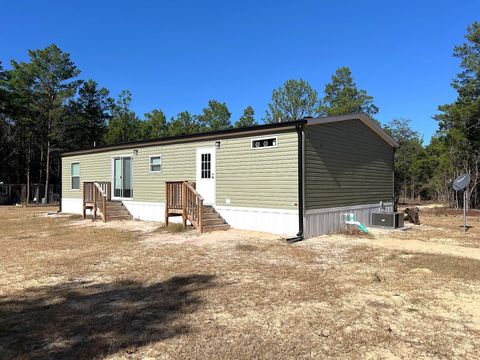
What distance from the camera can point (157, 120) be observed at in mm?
41344

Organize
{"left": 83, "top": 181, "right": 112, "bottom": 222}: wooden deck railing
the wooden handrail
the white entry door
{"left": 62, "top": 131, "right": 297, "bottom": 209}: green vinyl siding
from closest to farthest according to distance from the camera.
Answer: {"left": 62, "top": 131, "right": 297, "bottom": 209}: green vinyl siding, the white entry door, the wooden handrail, {"left": 83, "top": 181, "right": 112, "bottom": 222}: wooden deck railing

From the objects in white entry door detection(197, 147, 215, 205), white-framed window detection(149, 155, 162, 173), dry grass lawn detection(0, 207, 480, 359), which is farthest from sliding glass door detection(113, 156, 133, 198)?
dry grass lawn detection(0, 207, 480, 359)

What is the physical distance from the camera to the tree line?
22594 millimetres

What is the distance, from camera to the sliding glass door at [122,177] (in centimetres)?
1509

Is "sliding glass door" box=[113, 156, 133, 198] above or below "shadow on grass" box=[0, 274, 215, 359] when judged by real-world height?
above

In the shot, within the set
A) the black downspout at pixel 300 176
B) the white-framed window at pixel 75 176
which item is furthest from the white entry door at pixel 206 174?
the white-framed window at pixel 75 176

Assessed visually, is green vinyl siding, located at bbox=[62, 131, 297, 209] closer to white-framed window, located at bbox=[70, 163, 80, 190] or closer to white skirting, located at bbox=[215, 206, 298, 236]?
white skirting, located at bbox=[215, 206, 298, 236]

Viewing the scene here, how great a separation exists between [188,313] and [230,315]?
0.48 metres

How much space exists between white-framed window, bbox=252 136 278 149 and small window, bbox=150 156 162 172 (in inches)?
175

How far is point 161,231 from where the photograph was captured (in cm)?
1108

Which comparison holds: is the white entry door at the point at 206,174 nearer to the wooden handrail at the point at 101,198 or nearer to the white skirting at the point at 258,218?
the white skirting at the point at 258,218

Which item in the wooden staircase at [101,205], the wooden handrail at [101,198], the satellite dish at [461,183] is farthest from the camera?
the wooden staircase at [101,205]

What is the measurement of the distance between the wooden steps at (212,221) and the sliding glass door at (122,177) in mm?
4676

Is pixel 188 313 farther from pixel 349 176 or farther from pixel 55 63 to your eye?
pixel 55 63
